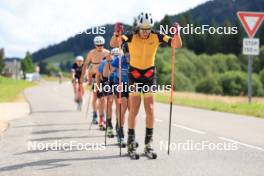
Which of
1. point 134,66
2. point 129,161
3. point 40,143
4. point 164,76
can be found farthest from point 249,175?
point 164,76

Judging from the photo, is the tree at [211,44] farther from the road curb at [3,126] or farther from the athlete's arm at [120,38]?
the athlete's arm at [120,38]

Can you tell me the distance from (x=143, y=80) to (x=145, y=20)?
37.9 inches

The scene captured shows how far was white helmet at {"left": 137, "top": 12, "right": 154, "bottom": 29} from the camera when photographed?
854cm

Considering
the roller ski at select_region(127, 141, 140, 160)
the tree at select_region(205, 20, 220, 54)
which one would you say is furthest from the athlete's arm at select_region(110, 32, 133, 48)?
the tree at select_region(205, 20, 220, 54)

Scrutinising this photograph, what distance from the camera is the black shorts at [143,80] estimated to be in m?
8.77

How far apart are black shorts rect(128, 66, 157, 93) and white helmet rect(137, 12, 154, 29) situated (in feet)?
2.35

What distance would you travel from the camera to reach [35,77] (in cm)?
Answer: 12394

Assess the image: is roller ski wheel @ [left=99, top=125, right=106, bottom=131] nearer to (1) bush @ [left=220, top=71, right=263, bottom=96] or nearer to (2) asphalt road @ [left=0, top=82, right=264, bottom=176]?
(2) asphalt road @ [left=0, top=82, right=264, bottom=176]

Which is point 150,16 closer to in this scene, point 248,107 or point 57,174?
point 57,174

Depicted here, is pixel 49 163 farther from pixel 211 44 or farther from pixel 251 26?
pixel 211 44

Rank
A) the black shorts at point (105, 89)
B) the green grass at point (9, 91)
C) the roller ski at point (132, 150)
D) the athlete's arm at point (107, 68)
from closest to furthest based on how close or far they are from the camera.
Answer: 1. the roller ski at point (132, 150)
2. the athlete's arm at point (107, 68)
3. the black shorts at point (105, 89)
4. the green grass at point (9, 91)

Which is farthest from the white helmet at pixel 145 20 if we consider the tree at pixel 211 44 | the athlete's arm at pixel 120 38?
the tree at pixel 211 44

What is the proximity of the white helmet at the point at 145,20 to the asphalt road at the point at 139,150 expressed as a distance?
6.85 feet

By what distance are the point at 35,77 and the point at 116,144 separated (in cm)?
11575
